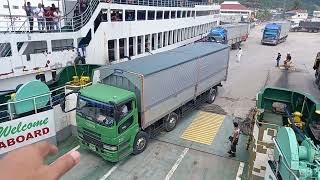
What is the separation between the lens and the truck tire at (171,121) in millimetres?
12076

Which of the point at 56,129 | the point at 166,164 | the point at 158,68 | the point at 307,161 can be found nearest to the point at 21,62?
the point at 56,129

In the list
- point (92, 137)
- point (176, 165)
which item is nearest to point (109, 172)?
point (92, 137)

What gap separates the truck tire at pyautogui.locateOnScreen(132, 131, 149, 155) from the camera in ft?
33.6

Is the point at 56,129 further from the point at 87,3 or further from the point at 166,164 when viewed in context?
the point at 87,3

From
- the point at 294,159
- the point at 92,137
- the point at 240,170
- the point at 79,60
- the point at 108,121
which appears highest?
the point at 79,60

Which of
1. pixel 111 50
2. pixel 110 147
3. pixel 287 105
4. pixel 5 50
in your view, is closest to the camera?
pixel 110 147

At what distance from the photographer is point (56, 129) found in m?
11.2

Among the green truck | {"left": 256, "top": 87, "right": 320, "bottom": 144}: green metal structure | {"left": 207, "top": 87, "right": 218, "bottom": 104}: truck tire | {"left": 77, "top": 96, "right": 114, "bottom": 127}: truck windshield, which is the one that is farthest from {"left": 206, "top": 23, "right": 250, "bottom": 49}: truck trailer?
{"left": 77, "top": 96, "right": 114, "bottom": 127}: truck windshield

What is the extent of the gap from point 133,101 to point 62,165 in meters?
8.28

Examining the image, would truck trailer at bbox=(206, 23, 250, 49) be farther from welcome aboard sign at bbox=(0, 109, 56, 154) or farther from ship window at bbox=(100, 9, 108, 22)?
welcome aboard sign at bbox=(0, 109, 56, 154)

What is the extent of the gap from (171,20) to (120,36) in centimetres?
945

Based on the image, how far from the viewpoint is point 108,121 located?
9.01m

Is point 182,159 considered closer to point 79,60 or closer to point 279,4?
point 79,60

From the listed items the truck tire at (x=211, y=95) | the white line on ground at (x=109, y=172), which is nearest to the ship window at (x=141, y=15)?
the truck tire at (x=211, y=95)
